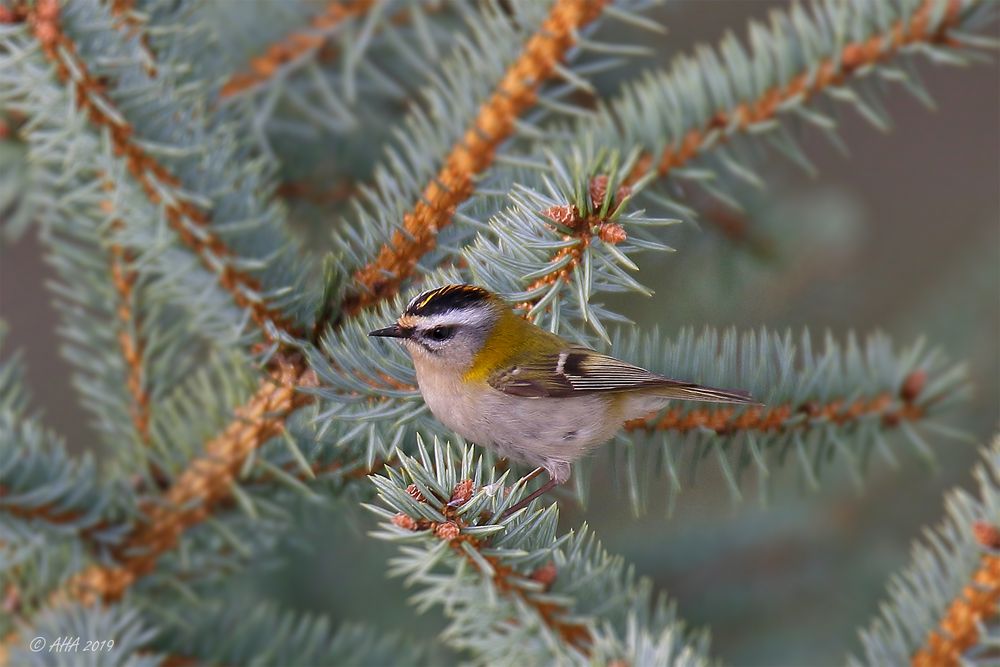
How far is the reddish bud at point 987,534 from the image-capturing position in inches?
37.0

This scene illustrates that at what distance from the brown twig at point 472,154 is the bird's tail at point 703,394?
0.28 metres

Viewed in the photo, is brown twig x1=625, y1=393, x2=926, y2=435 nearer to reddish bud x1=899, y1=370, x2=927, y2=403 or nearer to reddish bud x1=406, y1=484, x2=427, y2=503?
reddish bud x1=899, y1=370, x2=927, y2=403

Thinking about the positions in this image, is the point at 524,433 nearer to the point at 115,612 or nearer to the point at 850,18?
the point at 115,612

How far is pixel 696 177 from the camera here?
122cm

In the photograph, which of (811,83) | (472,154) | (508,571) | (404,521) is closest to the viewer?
(404,521)

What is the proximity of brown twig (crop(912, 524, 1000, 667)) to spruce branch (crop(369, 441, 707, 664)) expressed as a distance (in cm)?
22

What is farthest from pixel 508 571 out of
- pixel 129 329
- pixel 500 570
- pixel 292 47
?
pixel 292 47

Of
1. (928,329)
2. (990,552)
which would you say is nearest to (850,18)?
(990,552)

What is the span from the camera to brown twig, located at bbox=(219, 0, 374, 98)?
1.45m

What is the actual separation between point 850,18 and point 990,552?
2.17 feet

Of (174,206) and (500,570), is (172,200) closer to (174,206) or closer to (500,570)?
(174,206)

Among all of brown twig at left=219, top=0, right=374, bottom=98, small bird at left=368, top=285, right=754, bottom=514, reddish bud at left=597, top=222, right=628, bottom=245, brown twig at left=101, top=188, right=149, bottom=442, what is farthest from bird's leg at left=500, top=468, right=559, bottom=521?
brown twig at left=219, top=0, right=374, bottom=98

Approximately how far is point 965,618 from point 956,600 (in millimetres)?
18

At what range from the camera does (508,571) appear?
854 mm
